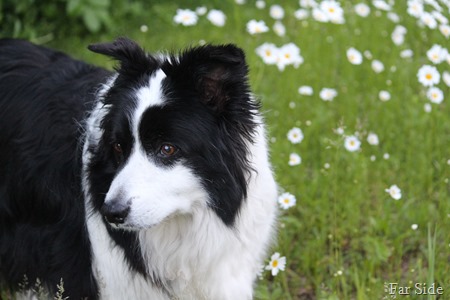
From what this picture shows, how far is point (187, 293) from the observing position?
3.21 metres

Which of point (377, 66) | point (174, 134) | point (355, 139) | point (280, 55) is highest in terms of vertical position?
point (174, 134)

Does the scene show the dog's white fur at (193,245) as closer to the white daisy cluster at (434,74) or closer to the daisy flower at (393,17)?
the white daisy cluster at (434,74)

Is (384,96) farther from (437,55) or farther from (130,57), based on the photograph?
(130,57)

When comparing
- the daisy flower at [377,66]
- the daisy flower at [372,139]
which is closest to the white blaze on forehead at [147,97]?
the daisy flower at [372,139]

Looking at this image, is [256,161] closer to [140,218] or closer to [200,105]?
[200,105]

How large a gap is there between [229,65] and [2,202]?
1540mm

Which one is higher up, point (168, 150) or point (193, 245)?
point (168, 150)

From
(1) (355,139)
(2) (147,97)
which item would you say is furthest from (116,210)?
(1) (355,139)

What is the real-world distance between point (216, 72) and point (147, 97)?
0.31 metres

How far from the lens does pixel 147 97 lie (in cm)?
279

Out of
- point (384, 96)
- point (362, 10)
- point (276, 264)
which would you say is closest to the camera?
point (276, 264)

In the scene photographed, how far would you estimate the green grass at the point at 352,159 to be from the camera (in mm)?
3801

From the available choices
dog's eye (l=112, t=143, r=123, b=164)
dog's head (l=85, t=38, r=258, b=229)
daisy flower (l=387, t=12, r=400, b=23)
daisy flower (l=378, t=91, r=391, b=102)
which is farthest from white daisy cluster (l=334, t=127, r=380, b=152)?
daisy flower (l=387, t=12, r=400, b=23)

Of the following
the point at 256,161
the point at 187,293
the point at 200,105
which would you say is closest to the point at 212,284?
the point at 187,293
